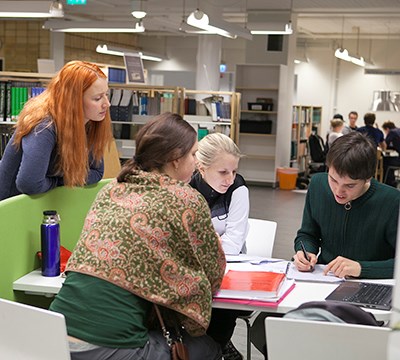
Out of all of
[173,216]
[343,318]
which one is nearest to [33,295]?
[173,216]

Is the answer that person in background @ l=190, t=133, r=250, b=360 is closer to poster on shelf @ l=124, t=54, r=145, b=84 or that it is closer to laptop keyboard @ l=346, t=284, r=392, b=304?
laptop keyboard @ l=346, t=284, r=392, b=304

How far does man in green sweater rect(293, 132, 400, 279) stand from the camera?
2891mm

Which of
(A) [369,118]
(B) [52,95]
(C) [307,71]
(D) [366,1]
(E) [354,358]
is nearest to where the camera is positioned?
(E) [354,358]

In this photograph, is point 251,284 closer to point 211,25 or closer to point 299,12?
point 211,25

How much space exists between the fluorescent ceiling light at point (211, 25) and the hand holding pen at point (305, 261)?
6912 mm

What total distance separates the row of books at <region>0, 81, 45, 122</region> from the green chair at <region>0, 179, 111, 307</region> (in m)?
3.95

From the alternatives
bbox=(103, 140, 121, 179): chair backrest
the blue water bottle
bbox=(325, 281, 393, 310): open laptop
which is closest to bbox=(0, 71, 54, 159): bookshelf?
bbox=(103, 140, 121, 179): chair backrest

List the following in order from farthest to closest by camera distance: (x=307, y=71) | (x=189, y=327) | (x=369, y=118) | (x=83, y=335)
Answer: (x=307, y=71) < (x=369, y=118) < (x=189, y=327) < (x=83, y=335)

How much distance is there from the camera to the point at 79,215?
3389mm

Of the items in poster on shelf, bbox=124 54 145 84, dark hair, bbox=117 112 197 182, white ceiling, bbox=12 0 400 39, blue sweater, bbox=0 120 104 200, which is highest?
white ceiling, bbox=12 0 400 39

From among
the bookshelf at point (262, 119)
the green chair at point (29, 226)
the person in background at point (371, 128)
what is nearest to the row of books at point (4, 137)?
the green chair at point (29, 226)

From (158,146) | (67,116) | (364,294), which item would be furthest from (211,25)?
(364,294)

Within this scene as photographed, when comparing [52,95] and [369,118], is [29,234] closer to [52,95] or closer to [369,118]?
[52,95]

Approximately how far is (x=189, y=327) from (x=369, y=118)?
461 inches
